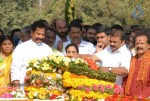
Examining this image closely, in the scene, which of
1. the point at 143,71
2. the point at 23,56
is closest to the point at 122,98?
the point at 143,71

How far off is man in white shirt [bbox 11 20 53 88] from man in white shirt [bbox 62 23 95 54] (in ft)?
4.34

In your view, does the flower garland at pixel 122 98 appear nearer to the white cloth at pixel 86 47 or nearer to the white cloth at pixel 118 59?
the white cloth at pixel 118 59

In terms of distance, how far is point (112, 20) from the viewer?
43.9 m

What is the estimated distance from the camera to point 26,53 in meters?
8.66

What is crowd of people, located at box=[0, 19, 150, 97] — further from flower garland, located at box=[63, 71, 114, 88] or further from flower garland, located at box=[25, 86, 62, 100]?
flower garland, located at box=[25, 86, 62, 100]

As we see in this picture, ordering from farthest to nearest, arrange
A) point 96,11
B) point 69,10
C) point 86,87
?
point 96,11 → point 69,10 → point 86,87

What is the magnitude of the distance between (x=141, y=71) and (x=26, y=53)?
215cm

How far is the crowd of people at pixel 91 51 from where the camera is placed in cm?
759

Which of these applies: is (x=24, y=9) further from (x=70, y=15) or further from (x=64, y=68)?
(x=64, y=68)

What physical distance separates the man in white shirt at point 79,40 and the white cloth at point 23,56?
129 cm

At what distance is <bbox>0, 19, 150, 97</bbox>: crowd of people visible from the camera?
24.9ft

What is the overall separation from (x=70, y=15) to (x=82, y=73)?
887cm

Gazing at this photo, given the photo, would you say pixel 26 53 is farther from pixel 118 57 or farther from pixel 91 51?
pixel 91 51

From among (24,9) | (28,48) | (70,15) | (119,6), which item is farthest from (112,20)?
→ (28,48)
